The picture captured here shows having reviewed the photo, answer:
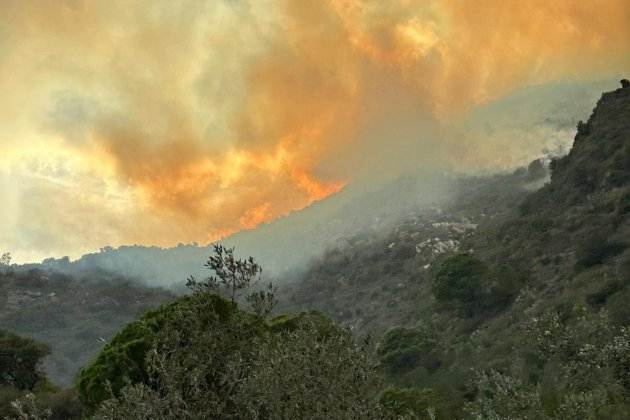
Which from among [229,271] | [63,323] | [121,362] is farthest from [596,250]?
[63,323]

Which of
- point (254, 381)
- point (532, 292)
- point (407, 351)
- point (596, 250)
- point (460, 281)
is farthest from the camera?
point (460, 281)

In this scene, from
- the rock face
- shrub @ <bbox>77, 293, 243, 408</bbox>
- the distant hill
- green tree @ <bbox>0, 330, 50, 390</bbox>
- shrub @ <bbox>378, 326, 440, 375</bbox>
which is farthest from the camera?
the distant hill

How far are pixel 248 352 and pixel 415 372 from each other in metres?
46.3

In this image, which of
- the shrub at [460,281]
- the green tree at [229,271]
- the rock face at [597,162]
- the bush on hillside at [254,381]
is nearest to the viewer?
the bush on hillside at [254,381]

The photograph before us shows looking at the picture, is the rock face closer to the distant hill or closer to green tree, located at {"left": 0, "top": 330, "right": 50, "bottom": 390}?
green tree, located at {"left": 0, "top": 330, "right": 50, "bottom": 390}

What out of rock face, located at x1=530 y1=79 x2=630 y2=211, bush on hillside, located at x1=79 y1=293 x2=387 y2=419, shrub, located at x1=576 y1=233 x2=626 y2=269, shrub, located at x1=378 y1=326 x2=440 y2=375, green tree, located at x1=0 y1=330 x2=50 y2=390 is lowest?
shrub, located at x1=378 y1=326 x2=440 y2=375

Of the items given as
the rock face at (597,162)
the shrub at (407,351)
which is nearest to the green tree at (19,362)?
the shrub at (407,351)

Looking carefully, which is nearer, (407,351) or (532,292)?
(532,292)

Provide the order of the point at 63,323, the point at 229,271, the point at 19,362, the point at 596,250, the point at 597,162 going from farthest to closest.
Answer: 1. the point at 63,323
2. the point at 597,162
3. the point at 596,250
4. the point at 19,362
5. the point at 229,271

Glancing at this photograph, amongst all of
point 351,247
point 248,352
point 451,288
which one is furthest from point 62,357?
point 248,352

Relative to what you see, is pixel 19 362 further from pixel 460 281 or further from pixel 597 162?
pixel 597 162

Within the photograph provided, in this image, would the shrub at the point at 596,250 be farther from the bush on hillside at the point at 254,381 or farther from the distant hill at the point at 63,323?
the distant hill at the point at 63,323

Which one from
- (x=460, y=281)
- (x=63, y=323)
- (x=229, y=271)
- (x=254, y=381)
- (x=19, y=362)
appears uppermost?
(x=63, y=323)

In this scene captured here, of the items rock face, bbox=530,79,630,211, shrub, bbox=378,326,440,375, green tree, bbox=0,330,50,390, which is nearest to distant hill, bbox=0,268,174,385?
green tree, bbox=0,330,50,390
